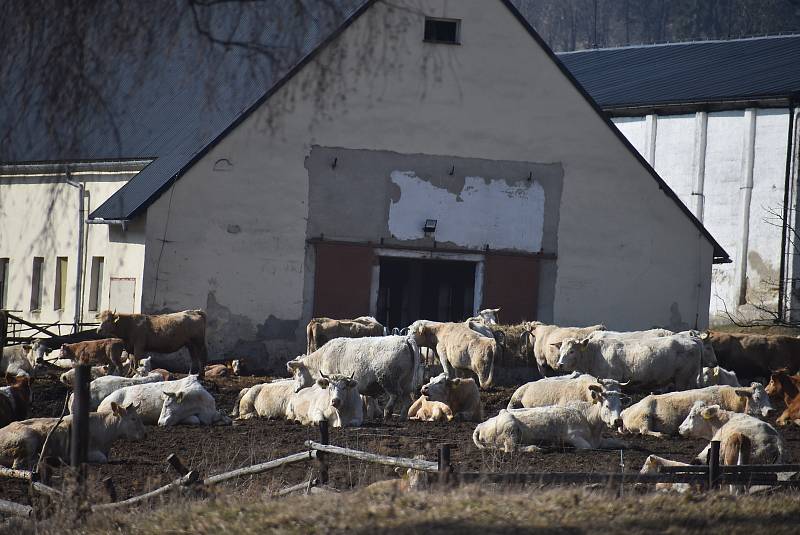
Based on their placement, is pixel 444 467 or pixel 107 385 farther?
pixel 107 385

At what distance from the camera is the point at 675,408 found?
59.4ft

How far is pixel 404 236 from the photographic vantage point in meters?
28.8

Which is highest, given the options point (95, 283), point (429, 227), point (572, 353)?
point (429, 227)

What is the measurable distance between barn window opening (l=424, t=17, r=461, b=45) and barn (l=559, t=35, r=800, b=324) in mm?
15030

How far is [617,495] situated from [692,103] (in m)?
34.7

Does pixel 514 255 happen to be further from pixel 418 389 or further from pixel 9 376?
pixel 9 376

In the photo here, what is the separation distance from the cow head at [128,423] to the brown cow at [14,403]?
2.01 m

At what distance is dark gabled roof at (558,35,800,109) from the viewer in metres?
43.4

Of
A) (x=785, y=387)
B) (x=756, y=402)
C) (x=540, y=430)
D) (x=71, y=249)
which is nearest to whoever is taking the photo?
(x=540, y=430)

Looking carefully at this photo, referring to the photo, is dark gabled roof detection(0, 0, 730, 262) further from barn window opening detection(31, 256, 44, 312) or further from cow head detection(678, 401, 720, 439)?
cow head detection(678, 401, 720, 439)

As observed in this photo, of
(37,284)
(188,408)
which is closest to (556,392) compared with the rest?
(188,408)

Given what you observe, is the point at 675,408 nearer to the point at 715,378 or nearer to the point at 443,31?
the point at 715,378

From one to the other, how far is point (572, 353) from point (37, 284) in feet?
51.5

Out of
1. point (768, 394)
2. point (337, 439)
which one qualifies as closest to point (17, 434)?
point (337, 439)
